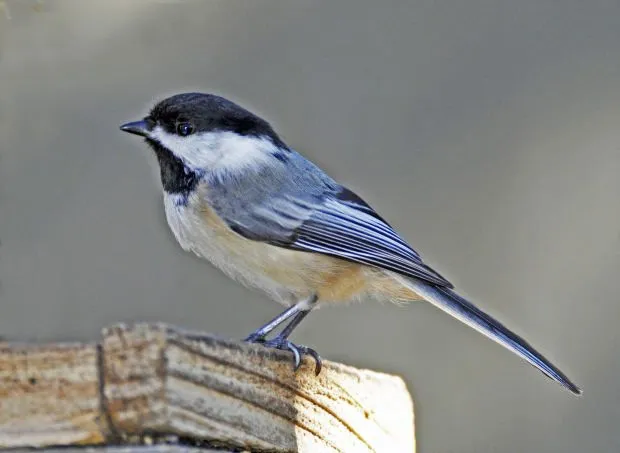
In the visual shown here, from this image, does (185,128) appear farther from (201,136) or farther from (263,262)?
(263,262)

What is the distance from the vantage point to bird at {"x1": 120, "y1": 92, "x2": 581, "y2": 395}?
1591 millimetres

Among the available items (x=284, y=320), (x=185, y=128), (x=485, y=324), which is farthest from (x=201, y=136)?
(x=485, y=324)

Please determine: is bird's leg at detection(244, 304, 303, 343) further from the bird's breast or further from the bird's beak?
the bird's beak

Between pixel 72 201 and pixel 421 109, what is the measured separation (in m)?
0.87

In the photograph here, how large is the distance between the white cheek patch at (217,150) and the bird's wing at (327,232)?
0.08m

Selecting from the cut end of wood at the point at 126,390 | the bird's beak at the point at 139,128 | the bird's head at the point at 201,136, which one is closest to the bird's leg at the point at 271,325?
the bird's head at the point at 201,136

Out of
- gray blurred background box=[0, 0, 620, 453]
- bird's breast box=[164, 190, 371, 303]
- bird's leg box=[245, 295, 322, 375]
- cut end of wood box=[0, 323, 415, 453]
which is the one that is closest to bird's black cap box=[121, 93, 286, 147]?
bird's breast box=[164, 190, 371, 303]

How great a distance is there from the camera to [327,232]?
5.30 feet

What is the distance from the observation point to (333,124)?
244 centimetres

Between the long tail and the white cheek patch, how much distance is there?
1.03ft

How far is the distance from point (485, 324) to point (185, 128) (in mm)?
567

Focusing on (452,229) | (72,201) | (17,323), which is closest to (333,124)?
(452,229)

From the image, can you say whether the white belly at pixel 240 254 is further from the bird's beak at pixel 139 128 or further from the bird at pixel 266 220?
the bird's beak at pixel 139 128

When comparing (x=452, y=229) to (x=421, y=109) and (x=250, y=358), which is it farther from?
(x=250, y=358)
